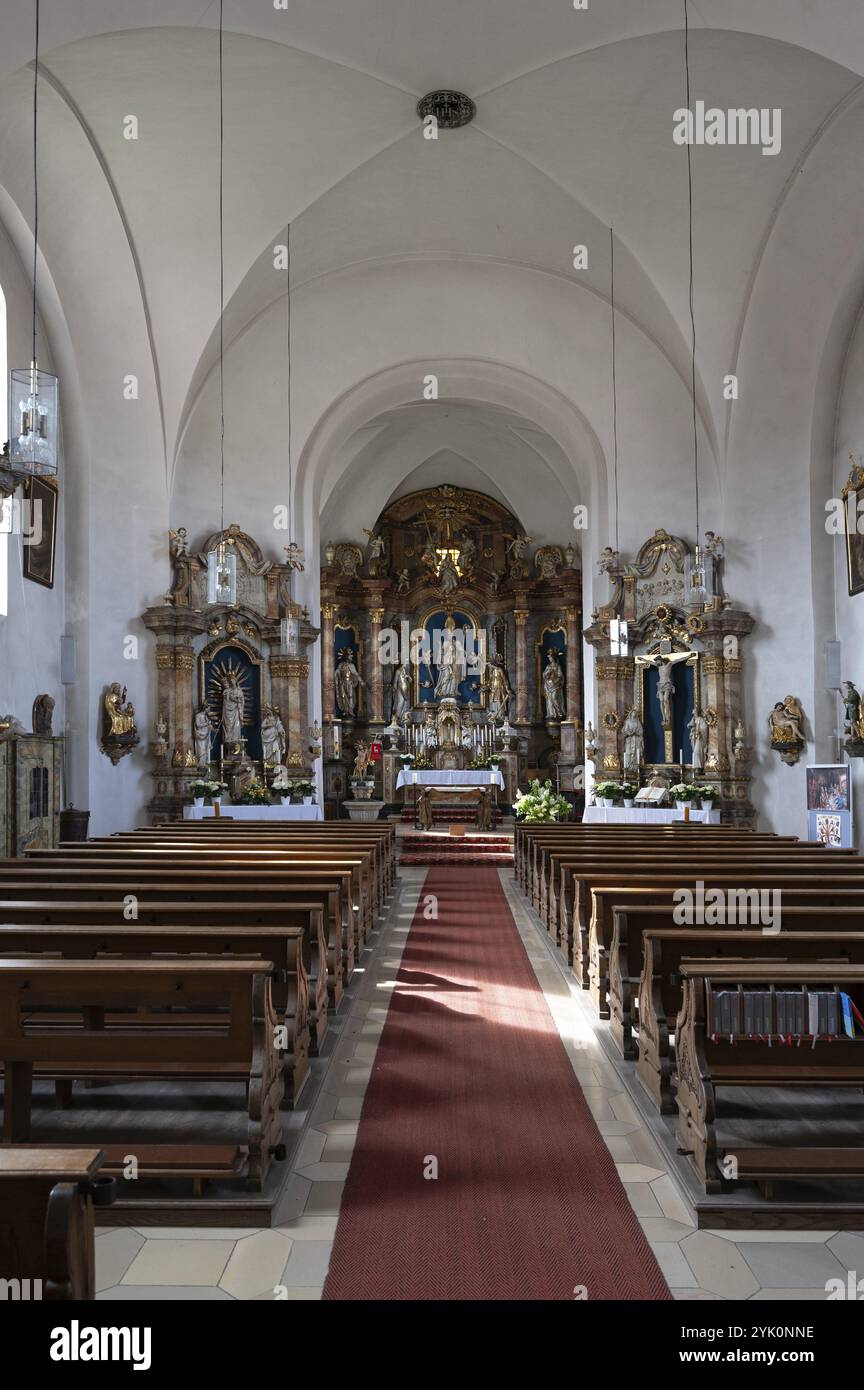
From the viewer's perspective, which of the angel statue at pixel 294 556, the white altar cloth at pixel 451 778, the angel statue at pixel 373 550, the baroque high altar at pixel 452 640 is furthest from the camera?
the angel statue at pixel 373 550

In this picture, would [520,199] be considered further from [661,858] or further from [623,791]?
[661,858]

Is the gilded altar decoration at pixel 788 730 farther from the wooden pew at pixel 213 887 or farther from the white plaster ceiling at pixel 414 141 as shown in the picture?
the wooden pew at pixel 213 887

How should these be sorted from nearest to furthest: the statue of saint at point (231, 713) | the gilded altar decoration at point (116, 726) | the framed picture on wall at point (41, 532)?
the framed picture on wall at point (41, 532) < the gilded altar decoration at point (116, 726) < the statue of saint at point (231, 713)

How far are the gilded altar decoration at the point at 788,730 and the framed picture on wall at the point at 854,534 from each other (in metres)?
2.20

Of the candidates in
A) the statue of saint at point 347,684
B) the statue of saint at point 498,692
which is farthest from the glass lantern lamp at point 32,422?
the statue of saint at point 498,692

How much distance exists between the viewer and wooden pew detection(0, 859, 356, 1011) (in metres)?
6.56

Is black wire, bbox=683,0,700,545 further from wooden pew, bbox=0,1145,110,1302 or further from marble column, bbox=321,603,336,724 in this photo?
wooden pew, bbox=0,1145,110,1302

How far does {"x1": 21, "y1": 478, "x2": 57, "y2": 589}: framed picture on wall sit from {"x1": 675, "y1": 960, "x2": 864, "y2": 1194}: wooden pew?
40.2ft

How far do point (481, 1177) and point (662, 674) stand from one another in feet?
52.4

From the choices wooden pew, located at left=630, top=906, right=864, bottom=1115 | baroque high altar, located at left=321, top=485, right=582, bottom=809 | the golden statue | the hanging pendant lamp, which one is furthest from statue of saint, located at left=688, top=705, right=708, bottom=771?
wooden pew, located at left=630, top=906, right=864, bottom=1115

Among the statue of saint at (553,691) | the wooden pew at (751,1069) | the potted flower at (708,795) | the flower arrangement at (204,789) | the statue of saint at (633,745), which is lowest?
the wooden pew at (751,1069)

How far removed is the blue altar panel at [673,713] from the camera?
63.7 ft

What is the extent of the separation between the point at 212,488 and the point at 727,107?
11.1 metres
